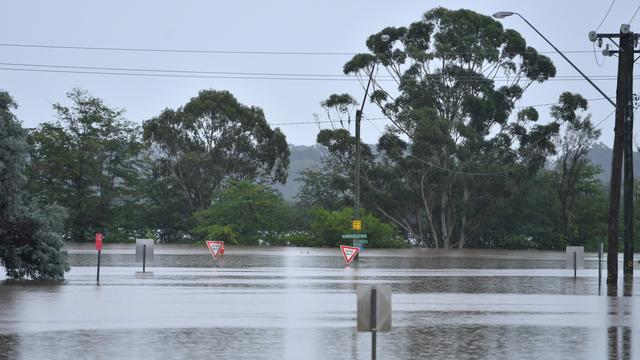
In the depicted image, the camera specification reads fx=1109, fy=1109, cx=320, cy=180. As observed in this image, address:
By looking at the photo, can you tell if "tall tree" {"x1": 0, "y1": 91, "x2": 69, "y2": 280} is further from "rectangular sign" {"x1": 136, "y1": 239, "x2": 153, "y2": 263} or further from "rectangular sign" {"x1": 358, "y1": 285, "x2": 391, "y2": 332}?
"rectangular sign" {"x1": 358, "y1": 285, "x2": 391, "y2": 332}

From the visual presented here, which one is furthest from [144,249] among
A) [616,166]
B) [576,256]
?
[616,166]

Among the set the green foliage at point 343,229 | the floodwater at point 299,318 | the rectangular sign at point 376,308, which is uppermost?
the green foliage at point 343,229

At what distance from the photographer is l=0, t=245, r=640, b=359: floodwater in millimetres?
14117

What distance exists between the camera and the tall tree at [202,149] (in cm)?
8350

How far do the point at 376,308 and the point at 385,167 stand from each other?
6737 centimetres

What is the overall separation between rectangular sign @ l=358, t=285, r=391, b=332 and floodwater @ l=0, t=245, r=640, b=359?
2.29 meters

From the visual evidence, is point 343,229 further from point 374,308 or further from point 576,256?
point 374,308

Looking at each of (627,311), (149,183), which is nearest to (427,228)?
(149,183)

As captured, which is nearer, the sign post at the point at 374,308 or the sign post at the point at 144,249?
the sign post at the point at 374,308

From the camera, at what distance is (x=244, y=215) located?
73688 mm

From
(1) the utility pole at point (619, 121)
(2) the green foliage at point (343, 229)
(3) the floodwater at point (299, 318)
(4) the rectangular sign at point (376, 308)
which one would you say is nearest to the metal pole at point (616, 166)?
(1) the utility pole at point (619, 121)

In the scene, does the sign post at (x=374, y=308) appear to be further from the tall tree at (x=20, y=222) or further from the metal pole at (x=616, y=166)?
the metal pole at (x=616, y=166)

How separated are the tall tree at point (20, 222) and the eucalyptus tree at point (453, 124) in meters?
46.7

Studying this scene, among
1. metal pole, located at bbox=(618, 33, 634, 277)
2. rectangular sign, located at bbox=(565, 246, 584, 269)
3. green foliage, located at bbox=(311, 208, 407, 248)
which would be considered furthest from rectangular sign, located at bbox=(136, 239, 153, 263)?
green foliage, located at bbox=(311, 208, 407, 248)
